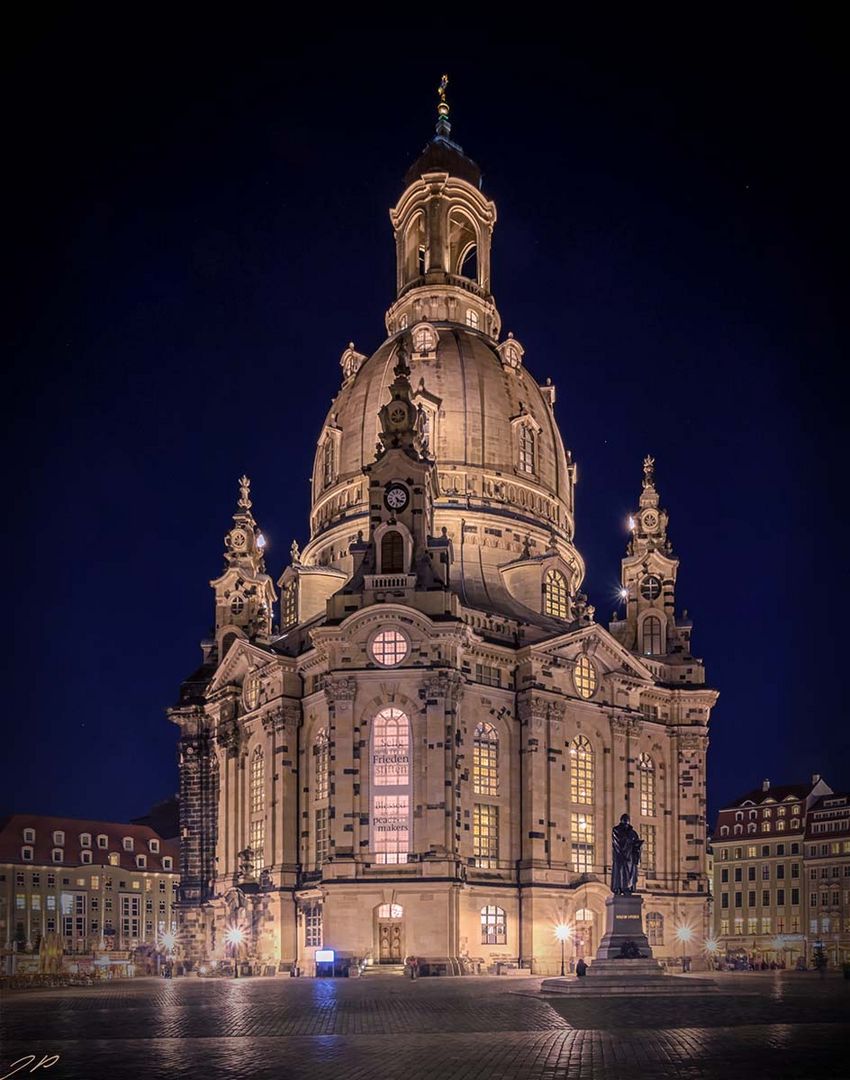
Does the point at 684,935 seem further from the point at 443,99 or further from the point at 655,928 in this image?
the point at 443,99

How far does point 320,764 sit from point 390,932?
12493mm

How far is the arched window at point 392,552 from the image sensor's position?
83688 mm

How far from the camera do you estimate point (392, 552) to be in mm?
84000

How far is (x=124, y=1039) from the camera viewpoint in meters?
32.3

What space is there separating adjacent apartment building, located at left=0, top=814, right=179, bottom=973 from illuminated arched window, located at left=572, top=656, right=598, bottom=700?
51.9m

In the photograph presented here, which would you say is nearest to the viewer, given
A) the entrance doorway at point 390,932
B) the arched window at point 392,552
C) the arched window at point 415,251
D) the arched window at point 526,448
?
the entrance doorway at point 390,932

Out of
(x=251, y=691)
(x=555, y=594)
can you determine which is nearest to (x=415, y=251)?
(x=555, y=594)

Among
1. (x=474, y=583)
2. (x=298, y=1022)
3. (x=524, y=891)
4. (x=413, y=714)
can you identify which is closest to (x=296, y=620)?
(x=474, y=583)

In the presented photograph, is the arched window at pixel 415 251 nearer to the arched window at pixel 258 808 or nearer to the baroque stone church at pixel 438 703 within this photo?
the baroque stone church at pixel 438 703

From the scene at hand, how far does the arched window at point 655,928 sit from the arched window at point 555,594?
21.6m

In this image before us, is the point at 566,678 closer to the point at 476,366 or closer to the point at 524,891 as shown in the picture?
the point at 524,891

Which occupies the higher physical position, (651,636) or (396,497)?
(396,497)

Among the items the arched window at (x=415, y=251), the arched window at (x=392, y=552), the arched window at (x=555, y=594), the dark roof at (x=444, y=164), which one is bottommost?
the arched window at (x=555, y=594)

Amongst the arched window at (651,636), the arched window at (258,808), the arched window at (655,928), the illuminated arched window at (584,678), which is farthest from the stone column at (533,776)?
the arched window at (651,636)
